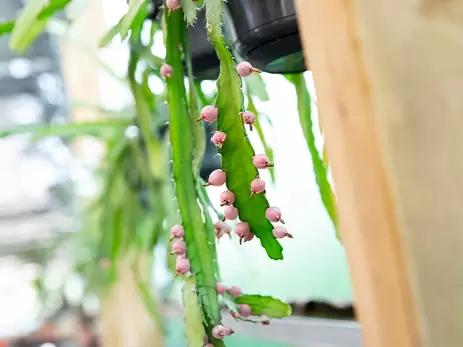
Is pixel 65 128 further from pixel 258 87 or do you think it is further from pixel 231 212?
pixel 231 212

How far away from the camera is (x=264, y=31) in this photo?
42 cm

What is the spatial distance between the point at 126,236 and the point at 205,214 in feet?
1.97

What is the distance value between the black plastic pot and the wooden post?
10 centimetres

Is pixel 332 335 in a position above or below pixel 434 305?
below

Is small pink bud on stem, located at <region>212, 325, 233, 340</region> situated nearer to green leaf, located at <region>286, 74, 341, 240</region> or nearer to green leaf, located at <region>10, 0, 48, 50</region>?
green leaf, located at <region>286, 74, 341, 240</region>

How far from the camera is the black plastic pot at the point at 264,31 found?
1.36 ft

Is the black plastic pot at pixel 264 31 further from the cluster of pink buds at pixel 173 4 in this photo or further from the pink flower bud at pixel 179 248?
the pink flower bud at pixel 179 248

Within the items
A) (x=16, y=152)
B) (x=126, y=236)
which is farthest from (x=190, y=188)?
(x=16, y=152)

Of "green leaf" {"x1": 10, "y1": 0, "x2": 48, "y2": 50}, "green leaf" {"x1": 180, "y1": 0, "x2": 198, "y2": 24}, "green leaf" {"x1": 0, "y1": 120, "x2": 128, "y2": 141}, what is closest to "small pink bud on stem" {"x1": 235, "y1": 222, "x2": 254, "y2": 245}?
"green leaf" {"x1": 180, "y1": 0, "x2": 198, "y2": 24}

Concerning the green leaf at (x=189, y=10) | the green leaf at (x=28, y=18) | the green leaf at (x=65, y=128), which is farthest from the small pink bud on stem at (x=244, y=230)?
the green leaf at (x=65, y=128)

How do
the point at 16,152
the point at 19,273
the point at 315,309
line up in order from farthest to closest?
the point at 19,273 → the point at 16,152 → the point at 315,309

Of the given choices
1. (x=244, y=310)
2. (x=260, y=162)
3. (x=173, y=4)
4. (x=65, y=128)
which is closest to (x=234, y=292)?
(x=244, y=310)

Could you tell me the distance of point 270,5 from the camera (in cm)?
41

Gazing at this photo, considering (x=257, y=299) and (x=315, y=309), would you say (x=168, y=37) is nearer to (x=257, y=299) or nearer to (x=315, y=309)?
(x=257, y=299)
